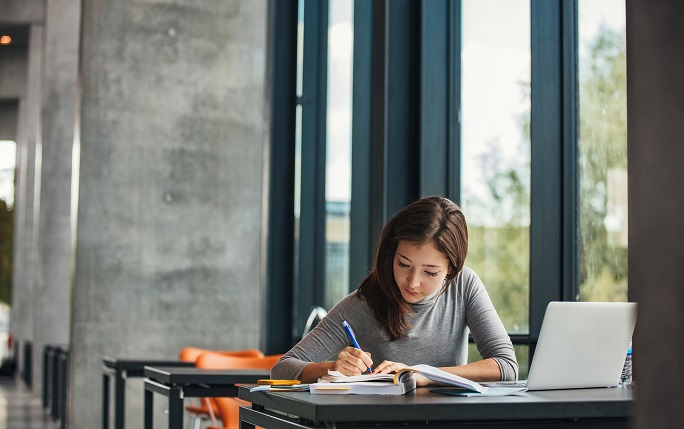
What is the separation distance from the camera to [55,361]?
10.0 m

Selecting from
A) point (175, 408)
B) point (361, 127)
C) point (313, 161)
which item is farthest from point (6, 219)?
point (175, 408)

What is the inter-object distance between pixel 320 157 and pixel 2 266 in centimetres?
2033

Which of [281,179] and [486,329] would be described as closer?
[486,329]

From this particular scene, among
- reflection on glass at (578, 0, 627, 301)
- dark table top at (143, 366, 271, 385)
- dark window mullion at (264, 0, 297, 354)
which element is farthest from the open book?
dark window mullion at (264, 0, 297, 354)

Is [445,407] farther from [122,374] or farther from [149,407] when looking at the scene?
[122,374]

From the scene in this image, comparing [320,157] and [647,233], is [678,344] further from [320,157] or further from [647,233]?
[320,157]

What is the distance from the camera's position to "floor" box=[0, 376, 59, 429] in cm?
894

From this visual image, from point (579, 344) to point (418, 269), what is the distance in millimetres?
619

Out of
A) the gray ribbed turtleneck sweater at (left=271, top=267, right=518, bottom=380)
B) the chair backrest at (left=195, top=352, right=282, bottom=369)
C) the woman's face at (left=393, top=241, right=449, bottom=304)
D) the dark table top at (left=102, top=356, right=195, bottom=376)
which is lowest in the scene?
the dark table top at (left=102, top=356, right=195, bottom=376)

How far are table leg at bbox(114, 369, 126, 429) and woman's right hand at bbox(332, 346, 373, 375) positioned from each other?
2.63 metres

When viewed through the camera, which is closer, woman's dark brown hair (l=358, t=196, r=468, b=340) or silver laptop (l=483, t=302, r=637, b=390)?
silver laptop (l=483, t=302, r=637, b=390)

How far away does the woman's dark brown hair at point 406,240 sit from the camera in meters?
2.78

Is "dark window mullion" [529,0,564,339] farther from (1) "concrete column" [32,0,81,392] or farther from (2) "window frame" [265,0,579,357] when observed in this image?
(1) "concrete column" [32,0,81,392]

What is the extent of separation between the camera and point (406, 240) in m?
2.78
